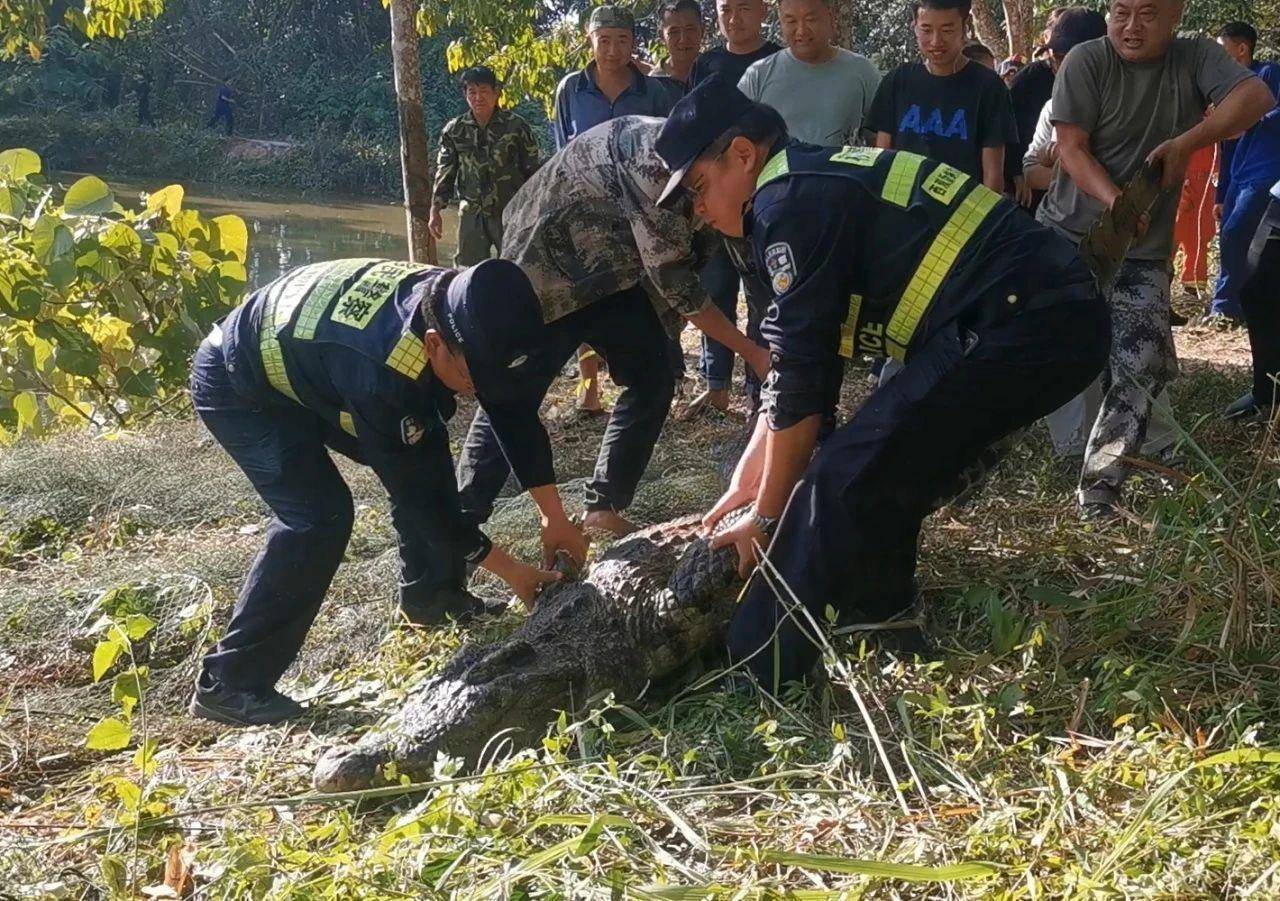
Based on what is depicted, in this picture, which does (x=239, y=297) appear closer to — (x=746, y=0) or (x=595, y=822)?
(x=746, y=0)

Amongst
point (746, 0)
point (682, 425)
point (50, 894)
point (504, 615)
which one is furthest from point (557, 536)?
point (746, 0)

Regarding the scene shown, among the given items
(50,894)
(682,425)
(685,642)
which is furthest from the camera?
(682,425)

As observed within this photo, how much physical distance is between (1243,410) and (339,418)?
357cm

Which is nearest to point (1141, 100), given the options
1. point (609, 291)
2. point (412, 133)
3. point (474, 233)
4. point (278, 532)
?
point (609, 291)

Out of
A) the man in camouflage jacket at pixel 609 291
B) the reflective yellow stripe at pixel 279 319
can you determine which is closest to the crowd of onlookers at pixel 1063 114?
the man in camouflage jacket at pixel 609 291

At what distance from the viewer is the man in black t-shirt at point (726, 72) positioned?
5.62m

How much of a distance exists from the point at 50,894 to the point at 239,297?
4266 millimetres

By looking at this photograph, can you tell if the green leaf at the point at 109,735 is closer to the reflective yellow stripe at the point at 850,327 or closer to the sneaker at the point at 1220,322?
the reflective yellow stripe at the point at 850,327

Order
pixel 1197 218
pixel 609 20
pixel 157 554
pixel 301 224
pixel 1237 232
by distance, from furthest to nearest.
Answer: pixel 301 224
pixel 1197 218
pixel 1237 232
pixel 609 20
pixel 157 554

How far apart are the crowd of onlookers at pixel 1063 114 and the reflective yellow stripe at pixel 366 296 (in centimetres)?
133

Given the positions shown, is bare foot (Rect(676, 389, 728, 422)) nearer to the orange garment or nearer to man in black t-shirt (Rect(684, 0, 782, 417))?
man in black t-shirt (Rect(684, 0, 782, 417))

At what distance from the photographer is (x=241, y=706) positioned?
352 cm

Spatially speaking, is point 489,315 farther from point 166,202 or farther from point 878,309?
point 166,202

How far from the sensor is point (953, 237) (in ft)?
9.50
